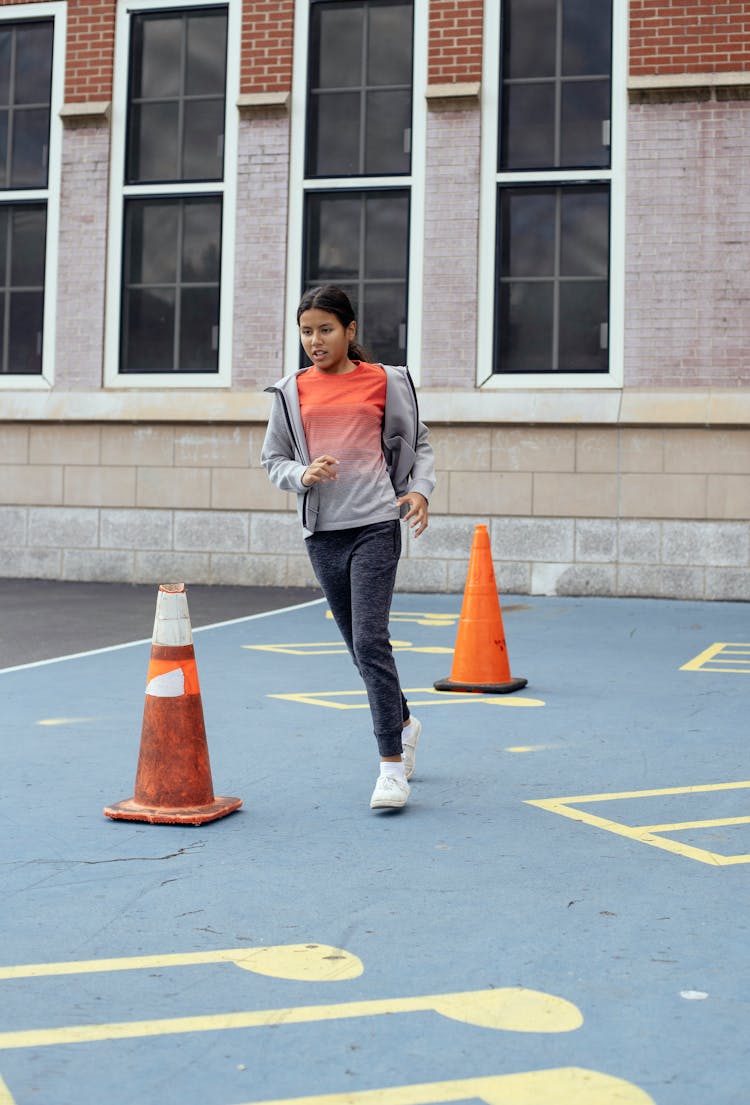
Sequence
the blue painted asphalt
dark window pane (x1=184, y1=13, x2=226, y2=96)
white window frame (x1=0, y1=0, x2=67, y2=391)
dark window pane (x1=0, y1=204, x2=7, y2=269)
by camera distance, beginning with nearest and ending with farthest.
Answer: the blue painted asphalt → dark window pane (x1=184, y1=13, x2=226, y2=96) → white window frame (x1=0, y1=0, x2=67, y2=391) → dark window pane (x1=0, y1=204, x2=7, y2=269)

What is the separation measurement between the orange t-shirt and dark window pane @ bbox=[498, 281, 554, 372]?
32.3ft

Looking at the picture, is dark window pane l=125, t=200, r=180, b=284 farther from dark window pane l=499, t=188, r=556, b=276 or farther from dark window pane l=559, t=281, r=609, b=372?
dark window pane l=559, t=281, r=609, b=372

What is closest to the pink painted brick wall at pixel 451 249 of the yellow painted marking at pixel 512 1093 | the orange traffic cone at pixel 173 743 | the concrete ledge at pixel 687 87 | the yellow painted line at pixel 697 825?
the concrete ledge at pixel 687 87

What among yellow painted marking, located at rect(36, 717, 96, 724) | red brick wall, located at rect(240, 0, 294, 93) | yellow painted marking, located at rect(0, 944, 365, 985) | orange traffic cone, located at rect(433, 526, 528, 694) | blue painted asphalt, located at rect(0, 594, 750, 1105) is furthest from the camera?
red brick wall, located at rect(240, 0, 294, 93)

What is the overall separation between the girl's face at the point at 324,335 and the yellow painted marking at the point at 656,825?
74.4 inches

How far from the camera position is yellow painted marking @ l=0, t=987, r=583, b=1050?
2781 millimetres

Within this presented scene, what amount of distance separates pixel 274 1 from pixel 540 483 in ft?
21.3

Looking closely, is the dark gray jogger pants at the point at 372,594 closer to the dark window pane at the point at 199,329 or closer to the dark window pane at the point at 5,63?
the dark window pane at the point at 199,329

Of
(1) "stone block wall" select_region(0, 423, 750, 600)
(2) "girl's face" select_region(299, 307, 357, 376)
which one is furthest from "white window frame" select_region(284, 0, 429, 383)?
(2) "girl's face" select_region(299, 307, 357, 376)

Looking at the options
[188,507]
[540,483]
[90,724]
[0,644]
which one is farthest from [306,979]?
[188,507]

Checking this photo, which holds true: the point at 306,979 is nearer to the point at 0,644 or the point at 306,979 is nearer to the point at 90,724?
the point at 90,724

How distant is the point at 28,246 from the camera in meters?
16.3

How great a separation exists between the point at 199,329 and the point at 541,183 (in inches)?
171

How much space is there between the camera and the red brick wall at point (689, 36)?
14.1 meters
